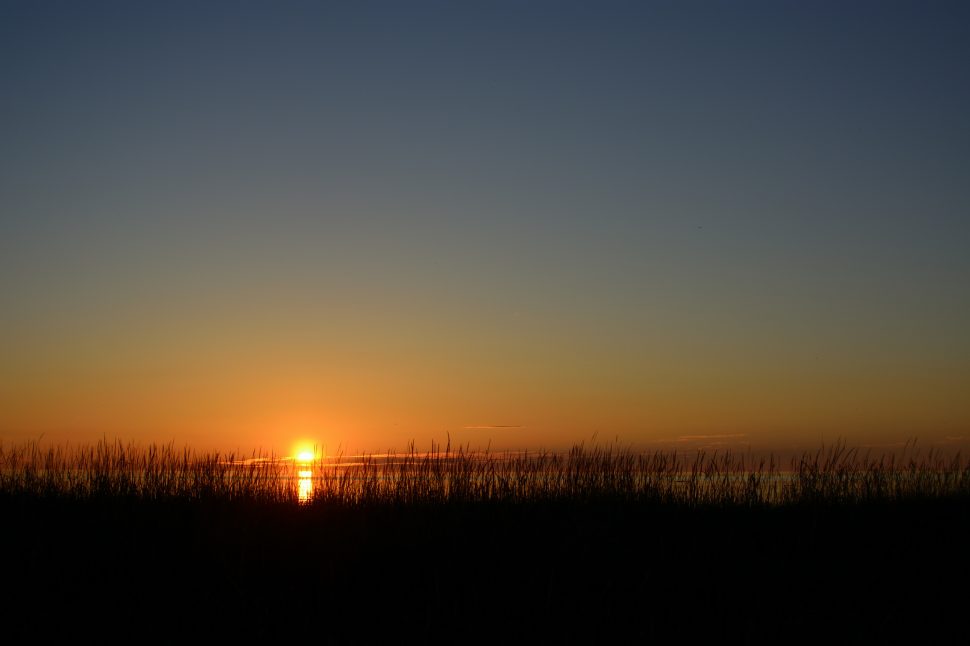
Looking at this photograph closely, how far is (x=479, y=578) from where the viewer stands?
7949 millimetres

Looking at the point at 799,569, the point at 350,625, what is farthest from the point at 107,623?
the point at 799,569

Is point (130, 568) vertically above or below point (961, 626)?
above

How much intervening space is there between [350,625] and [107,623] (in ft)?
6.85

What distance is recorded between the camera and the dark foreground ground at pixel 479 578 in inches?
266

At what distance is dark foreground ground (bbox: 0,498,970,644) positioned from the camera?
22.2 ft

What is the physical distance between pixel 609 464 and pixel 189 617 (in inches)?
418

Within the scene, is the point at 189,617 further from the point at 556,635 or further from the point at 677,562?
the point at 677,562

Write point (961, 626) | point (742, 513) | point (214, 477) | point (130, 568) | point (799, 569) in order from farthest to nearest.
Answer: point (214, 477), point (742, 513), point (799, 569), point (130, 568), point (961, 626)

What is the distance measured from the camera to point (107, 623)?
6.73 m

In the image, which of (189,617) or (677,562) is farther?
(677,562)

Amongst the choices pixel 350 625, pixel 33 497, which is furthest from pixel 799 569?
pixel 33 497

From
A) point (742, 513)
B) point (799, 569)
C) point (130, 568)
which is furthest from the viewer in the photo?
point (742, 513)

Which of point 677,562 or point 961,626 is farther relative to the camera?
point 677,562

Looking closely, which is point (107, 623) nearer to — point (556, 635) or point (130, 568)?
point (130, 568)
